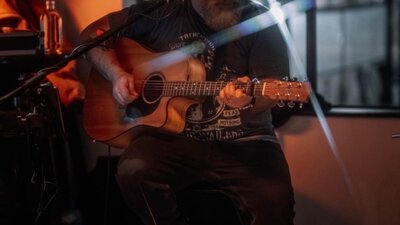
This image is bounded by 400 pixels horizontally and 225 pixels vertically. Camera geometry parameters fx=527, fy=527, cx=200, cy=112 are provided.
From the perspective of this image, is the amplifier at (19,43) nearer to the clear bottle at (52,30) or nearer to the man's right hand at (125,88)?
the clear bottle at (52,30)

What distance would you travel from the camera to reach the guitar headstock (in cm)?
154

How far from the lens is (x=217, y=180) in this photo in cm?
177

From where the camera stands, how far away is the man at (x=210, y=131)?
1.72 metres

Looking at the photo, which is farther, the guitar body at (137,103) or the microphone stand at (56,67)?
the guitar body at (137,103)

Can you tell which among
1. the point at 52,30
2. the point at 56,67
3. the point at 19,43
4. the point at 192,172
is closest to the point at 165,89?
the point at 192,172

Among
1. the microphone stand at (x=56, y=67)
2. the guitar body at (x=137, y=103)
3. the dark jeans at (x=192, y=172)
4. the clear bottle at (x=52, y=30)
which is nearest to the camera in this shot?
the microphone stand at (x=56, y=67)

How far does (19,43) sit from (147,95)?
1.62ft

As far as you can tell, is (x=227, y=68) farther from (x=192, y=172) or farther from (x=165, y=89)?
(x=192, y=172)

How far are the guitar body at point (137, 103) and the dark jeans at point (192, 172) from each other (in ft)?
0.26

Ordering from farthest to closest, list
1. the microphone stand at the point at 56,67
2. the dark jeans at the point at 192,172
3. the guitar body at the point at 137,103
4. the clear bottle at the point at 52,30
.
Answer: the clear bottle at the point at 52,30 → the guitar body at the point at 137,103 → the dark jeans at the point at 192,172 → the microphone stand at the point at 56,67

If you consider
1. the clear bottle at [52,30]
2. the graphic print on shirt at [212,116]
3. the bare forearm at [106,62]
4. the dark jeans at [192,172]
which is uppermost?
the clear bottle at [52,30]

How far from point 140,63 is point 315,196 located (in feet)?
2.91

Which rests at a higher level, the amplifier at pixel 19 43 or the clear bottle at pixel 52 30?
the clear bottle at pixel 52 30

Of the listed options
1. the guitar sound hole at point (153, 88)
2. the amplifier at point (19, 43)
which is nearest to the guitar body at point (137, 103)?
the guitar sound hole at point (153, 88)
